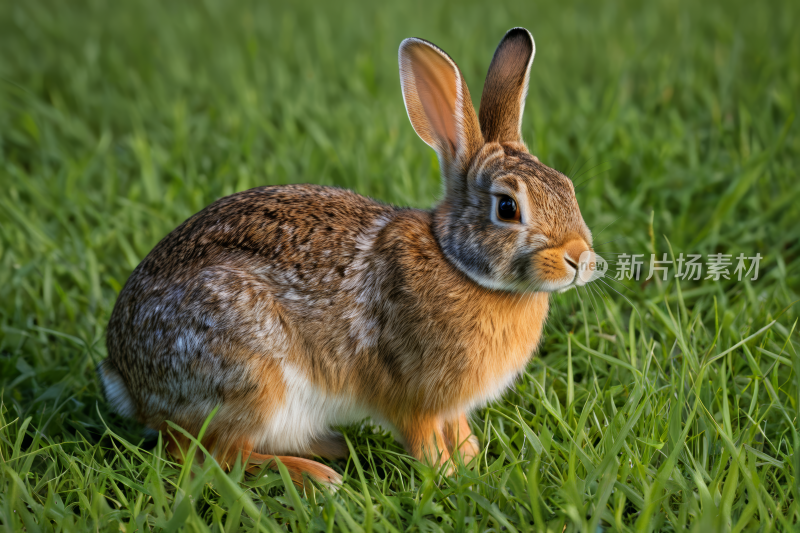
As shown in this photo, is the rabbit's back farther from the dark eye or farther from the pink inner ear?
the dark eye

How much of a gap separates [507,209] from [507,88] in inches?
24.7

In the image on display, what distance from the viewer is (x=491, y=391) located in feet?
10.3

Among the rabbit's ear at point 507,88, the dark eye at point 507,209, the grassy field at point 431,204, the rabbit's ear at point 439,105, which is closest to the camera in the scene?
the grassy field at point 431,204

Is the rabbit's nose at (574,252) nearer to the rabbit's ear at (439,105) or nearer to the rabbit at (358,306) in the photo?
the rabbit at (358,306)

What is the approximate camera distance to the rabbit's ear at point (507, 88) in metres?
3.17

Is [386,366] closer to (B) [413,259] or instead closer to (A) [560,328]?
(B) [413,259]

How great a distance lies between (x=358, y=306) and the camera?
3.12 metres

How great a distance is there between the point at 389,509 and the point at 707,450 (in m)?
1.23

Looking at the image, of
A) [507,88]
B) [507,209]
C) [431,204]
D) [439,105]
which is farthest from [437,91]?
[431,204]

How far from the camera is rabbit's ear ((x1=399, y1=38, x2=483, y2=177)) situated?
3.03m

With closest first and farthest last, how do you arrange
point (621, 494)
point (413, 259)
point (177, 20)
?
1. point (621, 494)
2. point (413, 259)
3. point (177, 20)

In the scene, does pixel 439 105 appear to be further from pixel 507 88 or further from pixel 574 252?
pixel 574 252

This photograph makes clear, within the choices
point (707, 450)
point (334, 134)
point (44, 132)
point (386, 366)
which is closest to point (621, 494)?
point (707, 450)

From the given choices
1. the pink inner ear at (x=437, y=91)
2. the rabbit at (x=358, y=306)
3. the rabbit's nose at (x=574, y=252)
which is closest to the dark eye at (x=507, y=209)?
the rabbit at (x=358, y=306)
